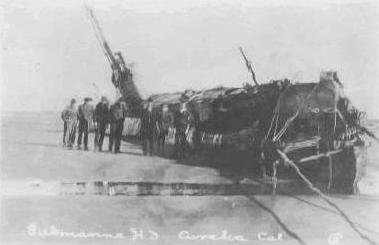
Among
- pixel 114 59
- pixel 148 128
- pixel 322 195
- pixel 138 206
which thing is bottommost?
pixel 138 206

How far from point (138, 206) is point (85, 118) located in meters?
0.53

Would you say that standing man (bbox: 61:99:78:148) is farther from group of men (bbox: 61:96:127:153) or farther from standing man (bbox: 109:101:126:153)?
standing man (bbox: 109:101:126:153)

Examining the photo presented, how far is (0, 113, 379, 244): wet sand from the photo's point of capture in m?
2.62

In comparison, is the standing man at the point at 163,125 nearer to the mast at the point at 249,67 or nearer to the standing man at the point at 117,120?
the standing man at the point at 117,120

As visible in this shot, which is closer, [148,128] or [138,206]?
[138,206]

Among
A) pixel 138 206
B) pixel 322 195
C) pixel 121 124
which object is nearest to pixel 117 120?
pixel 121 124

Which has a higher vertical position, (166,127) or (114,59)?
(114,59)

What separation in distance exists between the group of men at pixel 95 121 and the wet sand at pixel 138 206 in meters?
0.05

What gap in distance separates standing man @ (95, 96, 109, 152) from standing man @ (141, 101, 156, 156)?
192mm

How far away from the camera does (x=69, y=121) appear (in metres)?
2.73

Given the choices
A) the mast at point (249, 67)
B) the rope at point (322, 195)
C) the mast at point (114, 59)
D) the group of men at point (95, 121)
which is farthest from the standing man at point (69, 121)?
the rope at point (322, 195)

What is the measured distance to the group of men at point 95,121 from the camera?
2732 millimetres

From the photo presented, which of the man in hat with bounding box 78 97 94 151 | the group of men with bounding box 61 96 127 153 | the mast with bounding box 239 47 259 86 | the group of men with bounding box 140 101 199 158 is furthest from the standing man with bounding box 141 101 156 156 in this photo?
the mast with bounding box 239 47 259 86

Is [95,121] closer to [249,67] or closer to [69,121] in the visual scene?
[69,121]
